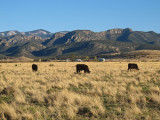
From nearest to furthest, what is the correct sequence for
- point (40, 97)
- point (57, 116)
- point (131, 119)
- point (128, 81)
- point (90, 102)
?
point (131, 119) → point (57, 116) → point (90, 102) → point (40, 97) → point (128, 81)

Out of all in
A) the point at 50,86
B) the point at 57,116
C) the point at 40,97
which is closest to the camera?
the point at 57,116

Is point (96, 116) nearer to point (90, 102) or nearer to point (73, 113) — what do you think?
point (73, 113)

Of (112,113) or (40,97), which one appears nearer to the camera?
(112,113)

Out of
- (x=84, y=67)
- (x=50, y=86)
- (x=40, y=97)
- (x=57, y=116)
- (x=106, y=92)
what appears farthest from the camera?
(x=84, y=67)

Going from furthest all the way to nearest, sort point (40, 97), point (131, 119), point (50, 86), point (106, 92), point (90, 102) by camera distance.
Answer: point (50, 86) < point (106, 92) < point (40, 97) < point (90, 102) < point (131, 119)

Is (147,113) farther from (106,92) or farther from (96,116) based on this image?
(106,92)

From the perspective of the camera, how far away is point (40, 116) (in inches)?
301

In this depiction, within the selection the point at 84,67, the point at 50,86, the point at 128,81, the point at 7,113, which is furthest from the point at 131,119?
the point at 84,67

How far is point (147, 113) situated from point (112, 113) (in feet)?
4.36

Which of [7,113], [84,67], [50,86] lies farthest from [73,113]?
[84,67]

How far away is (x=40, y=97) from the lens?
10.6m

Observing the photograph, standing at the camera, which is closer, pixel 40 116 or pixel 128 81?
pixel 40 116

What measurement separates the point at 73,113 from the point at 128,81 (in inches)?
403

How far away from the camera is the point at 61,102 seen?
9.55 meters
